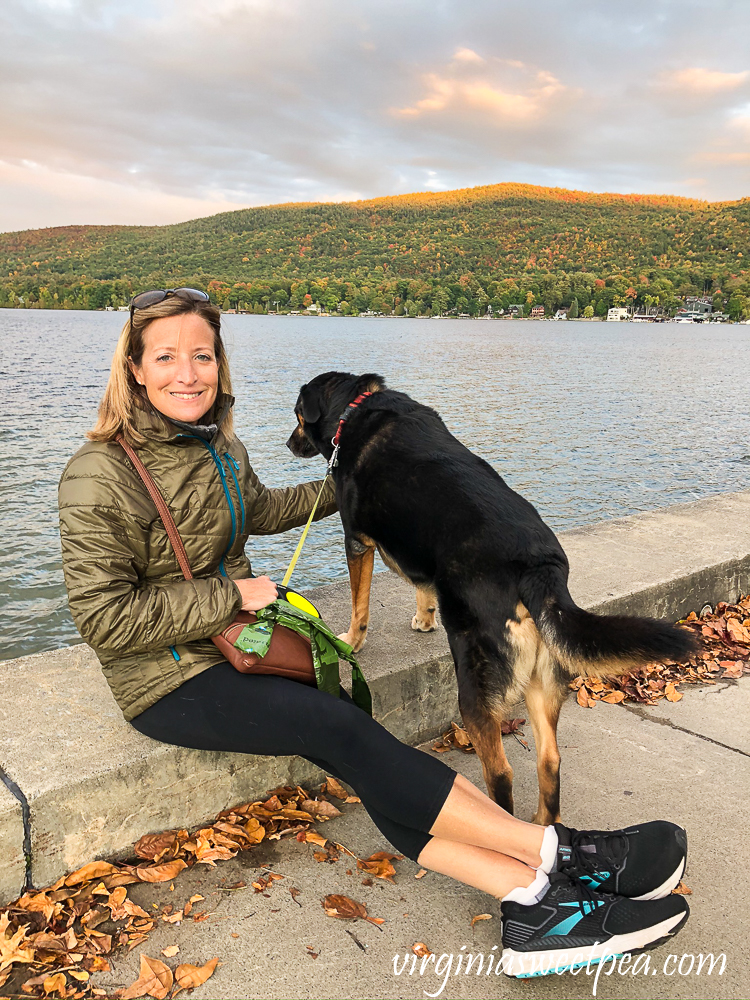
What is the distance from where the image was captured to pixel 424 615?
4016 millimetres

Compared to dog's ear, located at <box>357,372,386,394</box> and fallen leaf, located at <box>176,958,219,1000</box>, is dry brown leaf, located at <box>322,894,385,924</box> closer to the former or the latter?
fallen leaf, located at <box>176,958,219,1000</box>

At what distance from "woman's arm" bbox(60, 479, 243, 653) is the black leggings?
221mm

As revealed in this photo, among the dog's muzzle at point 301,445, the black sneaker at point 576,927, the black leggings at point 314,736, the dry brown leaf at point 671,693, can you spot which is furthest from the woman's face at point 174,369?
the dry brown leaf at point 671,693

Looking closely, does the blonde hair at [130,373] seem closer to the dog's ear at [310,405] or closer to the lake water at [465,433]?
the lake water at [465,433]

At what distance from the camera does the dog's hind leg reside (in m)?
2.76

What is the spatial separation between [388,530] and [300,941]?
175 centimetres

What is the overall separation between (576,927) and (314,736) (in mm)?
1005

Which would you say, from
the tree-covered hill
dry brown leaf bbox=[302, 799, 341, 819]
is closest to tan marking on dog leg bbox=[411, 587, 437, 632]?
dry brown leaf bbox=[302, 799, 341, 819]

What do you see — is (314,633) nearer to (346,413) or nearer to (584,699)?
(346,413)

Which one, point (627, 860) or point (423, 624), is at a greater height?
point (423, 624)

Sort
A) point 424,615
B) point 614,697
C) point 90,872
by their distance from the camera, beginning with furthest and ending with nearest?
point 614,697
point 424,615
point 90,872

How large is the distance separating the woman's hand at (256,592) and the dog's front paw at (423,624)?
1.39 metres

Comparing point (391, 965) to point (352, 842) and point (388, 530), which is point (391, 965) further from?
point (388, 530)

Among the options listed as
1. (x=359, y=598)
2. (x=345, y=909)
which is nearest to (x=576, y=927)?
(x=345, y=909)
